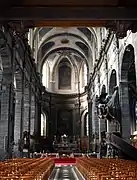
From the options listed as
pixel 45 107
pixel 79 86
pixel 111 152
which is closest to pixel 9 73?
pixel 111 152

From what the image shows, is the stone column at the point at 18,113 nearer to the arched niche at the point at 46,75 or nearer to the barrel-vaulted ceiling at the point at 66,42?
the barrel-vaulted ceiling at the point at 66,42

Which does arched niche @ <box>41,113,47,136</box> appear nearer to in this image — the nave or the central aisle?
the central aisle

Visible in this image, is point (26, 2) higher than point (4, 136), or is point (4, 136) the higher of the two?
point (26, 2)

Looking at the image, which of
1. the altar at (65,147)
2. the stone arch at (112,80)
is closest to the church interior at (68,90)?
the stone arch at (112,80)

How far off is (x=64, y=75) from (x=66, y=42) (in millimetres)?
6749

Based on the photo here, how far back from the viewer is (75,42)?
1229 inches

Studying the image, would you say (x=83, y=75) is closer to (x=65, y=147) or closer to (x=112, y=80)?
(x=65, y=147)

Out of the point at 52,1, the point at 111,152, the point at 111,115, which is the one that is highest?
the point at 52,1

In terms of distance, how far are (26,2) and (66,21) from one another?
3.52ft

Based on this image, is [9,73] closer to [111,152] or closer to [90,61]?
[111,152]

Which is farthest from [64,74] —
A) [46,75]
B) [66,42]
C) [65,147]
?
[65,147]

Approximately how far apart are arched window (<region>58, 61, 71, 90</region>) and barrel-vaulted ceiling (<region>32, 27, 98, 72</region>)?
307 cm

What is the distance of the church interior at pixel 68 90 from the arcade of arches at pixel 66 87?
0.17ft

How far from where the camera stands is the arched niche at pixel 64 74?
121ft
